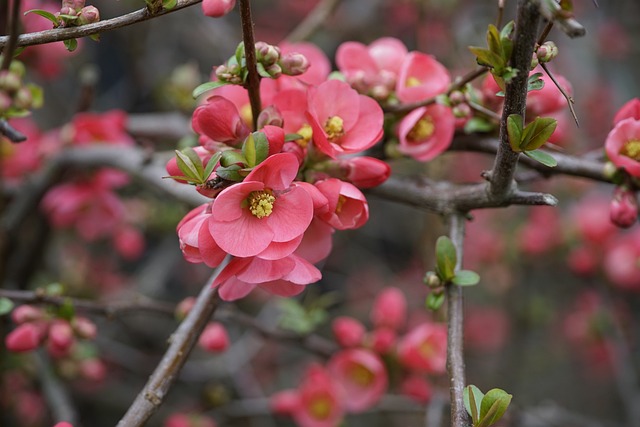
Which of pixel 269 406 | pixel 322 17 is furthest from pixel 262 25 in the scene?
pixel 269 406

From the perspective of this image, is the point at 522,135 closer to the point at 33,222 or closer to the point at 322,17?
the point at 322,17

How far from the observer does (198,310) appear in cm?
77

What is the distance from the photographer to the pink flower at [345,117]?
72 cm

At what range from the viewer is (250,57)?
0.64 metres

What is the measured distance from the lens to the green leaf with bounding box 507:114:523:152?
587mm

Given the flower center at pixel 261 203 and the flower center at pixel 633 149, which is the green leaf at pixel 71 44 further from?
the flower center at pixel 633 149

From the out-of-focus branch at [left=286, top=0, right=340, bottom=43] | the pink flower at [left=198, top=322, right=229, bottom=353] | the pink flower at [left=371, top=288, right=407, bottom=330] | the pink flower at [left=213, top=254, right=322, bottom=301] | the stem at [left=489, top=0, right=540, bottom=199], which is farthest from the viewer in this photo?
the out-of-focus branch at [left=286, top=0, right=340, bottom=43]

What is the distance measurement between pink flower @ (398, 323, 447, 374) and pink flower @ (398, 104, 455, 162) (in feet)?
1.40

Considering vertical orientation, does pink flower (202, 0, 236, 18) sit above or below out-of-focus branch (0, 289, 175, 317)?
above

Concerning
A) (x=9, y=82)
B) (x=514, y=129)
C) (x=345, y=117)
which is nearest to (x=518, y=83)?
(x=514, y=129)

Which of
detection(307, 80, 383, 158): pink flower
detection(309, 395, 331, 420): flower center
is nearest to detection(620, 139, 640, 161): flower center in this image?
detection(307, 80, 383, 158): pink flower

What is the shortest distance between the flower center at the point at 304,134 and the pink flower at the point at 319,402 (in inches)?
26.4

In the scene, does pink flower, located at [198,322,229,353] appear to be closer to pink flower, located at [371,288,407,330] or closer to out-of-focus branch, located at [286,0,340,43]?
pink flower, located at [371,288,407,330]

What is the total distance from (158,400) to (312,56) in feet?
1.71
